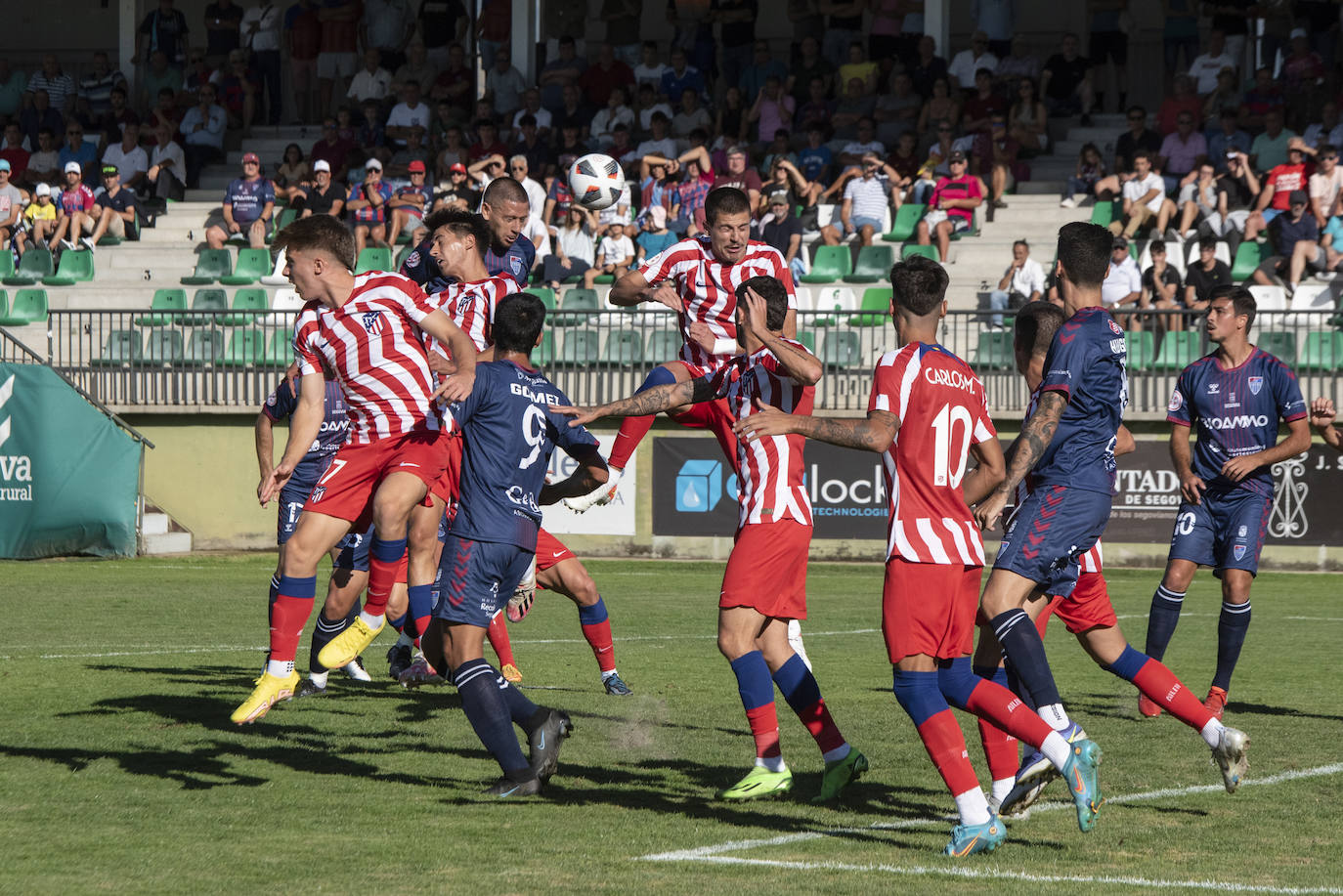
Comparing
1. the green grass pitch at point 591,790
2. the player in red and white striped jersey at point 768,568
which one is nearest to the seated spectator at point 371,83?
the green grass pitch at point 591,790

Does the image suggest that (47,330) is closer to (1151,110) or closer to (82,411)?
(82,411)

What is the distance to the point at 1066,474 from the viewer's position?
23.0ft

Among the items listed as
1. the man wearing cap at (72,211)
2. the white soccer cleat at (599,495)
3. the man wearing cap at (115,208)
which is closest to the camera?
the white soccer cleat at (599,495)

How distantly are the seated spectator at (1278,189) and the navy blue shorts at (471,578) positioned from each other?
58.5ft

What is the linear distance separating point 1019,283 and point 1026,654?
15984 mm

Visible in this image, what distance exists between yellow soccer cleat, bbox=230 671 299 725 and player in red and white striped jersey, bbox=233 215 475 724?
1.01ft

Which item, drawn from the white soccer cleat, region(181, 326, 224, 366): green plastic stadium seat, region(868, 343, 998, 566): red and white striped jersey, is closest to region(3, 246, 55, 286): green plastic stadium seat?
region(181, 326, 224, 366): green plastic stadium seat

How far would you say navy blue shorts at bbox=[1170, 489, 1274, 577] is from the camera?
934 cm

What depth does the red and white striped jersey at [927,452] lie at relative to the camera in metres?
6.12

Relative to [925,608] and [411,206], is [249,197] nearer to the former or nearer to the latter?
[411,206]

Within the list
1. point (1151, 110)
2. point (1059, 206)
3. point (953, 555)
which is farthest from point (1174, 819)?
point (1151, 110)

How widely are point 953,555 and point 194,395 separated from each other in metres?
17.8

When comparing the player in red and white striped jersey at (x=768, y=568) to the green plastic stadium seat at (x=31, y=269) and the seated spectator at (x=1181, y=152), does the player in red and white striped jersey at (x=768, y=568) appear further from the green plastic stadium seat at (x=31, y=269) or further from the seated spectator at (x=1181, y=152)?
the green plastic stadium seat at (x=31, y=269)

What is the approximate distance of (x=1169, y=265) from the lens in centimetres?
2142
